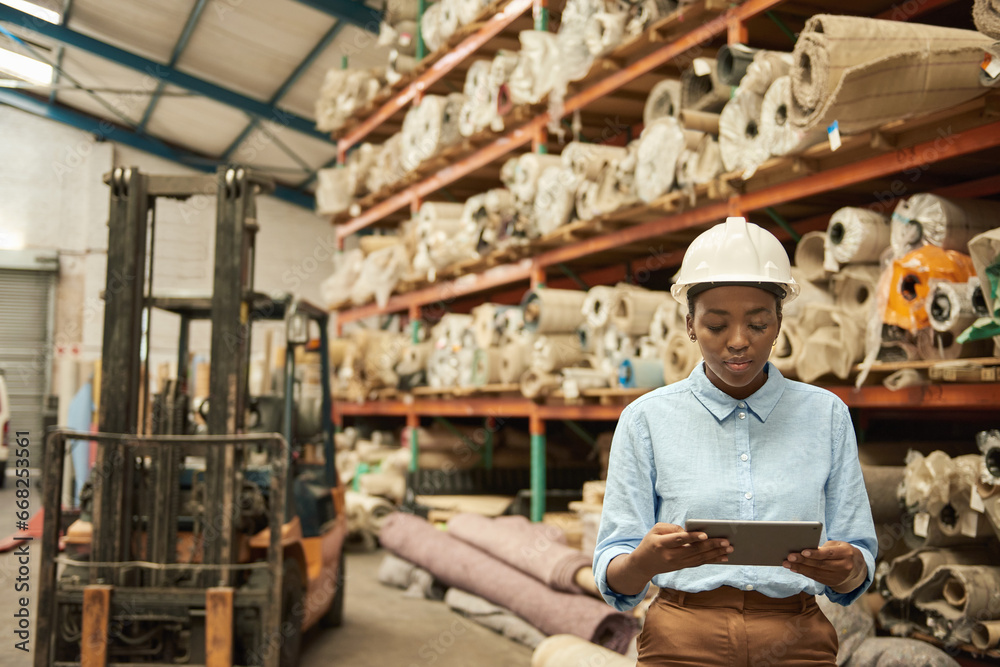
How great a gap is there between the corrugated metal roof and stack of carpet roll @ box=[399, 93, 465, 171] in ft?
13.4

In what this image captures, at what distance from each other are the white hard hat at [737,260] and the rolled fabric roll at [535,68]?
5.07 metres

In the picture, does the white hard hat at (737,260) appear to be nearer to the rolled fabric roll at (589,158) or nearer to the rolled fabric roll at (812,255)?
the rolled fabric roll at (812,255)

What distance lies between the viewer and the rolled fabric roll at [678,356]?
16.6 feet

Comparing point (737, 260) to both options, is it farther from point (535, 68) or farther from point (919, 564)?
point (535, 68)

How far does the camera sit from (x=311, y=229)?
20.6 m

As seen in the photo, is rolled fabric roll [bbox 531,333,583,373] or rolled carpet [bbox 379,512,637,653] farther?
rolled fabric roll [bbox 531,333,583,373]

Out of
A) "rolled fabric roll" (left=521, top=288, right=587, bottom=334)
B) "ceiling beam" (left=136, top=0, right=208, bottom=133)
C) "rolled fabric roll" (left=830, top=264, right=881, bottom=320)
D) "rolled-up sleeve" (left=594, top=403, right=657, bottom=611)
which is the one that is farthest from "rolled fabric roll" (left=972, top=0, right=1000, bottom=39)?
"ceiling beam" (left=136, top=0, right=208, bottom=133)

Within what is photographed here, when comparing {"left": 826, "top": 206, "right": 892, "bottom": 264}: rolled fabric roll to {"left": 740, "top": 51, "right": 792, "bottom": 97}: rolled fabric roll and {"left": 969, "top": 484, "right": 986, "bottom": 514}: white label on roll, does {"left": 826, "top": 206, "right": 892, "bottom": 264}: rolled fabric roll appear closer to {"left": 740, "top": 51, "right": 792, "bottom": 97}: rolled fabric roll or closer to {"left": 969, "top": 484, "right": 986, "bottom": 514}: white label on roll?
{"left": 740, "top": 51, "right": 792, "bottom": 97}: rolled fabric roll

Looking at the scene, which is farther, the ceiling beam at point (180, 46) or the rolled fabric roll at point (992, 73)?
the ceiling beam at point (180, 46)

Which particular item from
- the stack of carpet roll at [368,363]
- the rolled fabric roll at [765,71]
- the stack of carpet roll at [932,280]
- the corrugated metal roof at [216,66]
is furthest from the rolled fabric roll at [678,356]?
the corrugated metal roof at [216,66]

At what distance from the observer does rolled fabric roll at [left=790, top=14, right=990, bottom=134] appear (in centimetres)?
355

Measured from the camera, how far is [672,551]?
5.47 ft

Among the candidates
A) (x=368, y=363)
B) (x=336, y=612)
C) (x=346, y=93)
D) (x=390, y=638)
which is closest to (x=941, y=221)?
(x=390, y=638)

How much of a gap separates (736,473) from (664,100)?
467cm
